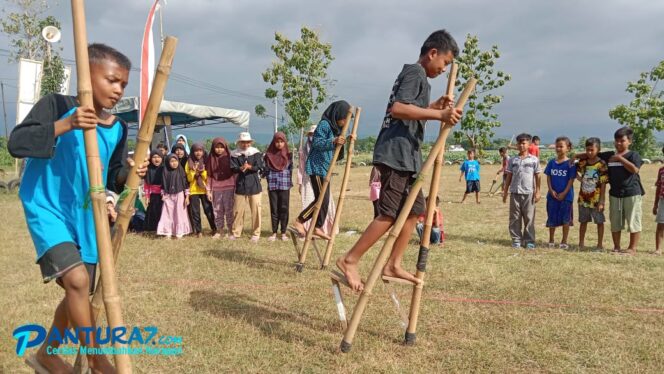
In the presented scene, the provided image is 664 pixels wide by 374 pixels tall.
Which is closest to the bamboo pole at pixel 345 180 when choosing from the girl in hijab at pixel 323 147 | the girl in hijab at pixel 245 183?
the girl in hijab at pixel 323 147

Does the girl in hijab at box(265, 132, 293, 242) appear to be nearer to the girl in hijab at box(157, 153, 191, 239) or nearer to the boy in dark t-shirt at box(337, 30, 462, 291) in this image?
the girl in hijab at box(157, 153, 191, 239)

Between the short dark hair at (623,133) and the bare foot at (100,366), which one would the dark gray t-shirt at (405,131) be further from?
the short dark hair at (623,133)

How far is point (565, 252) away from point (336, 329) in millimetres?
4904

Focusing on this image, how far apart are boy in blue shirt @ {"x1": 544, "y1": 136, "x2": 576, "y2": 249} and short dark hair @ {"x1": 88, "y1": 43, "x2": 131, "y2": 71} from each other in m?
7.35

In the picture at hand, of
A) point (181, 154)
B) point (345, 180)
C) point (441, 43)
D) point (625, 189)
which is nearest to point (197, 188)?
point (181, 154)

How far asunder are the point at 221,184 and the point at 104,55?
7.07m

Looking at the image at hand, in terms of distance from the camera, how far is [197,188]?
31.2ft

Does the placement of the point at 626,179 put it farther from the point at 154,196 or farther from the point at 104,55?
the point at 154,196

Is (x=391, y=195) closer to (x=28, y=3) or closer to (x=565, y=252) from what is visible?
(x=565, y=252)

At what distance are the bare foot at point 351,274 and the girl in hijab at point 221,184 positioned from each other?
19.5ft

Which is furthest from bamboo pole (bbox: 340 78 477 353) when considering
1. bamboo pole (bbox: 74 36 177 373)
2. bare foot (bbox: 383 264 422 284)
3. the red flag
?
the red flag

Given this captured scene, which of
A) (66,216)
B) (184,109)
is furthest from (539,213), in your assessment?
(184,109)

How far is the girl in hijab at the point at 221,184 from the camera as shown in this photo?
940 centimetres

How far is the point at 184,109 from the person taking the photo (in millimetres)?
21484
